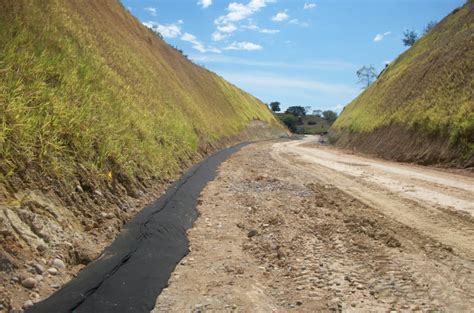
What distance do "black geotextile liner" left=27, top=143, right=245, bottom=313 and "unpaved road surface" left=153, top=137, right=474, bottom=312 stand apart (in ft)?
0.82

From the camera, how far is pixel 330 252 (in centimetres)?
652

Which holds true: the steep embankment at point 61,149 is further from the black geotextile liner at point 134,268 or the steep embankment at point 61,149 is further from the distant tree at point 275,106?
the distant tree at point 275,106

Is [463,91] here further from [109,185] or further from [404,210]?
[109,185]

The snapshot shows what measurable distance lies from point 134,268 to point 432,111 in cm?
2114

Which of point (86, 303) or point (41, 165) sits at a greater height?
A: point (41, 165)

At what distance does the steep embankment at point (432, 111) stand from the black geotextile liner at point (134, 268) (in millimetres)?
14116

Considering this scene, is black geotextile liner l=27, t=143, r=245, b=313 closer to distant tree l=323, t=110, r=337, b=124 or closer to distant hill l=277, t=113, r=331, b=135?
distant hill l=277, t=113, r=331, b=135

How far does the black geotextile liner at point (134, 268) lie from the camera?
461cm

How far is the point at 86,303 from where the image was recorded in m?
4.59

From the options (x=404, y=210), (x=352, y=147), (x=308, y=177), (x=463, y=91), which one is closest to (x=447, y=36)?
(x=352, y=147)

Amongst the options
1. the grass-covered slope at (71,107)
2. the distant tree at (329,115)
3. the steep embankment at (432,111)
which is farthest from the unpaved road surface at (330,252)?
the distant tree at (329,115)

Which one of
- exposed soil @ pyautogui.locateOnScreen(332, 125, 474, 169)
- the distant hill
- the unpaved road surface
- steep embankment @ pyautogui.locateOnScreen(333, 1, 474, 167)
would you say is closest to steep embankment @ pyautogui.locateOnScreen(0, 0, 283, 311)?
the unpaved road surface

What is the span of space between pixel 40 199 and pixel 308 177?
35.2ft

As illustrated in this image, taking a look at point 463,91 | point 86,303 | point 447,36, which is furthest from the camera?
point 447,36
